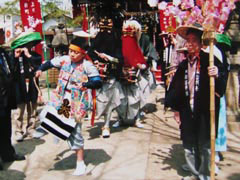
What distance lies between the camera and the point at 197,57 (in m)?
3.57

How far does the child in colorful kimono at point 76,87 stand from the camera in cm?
405

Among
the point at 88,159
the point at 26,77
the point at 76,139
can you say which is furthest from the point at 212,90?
the point at 26,77

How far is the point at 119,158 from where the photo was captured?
478cm

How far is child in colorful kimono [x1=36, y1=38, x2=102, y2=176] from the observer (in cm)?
405

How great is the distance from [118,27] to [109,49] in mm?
666

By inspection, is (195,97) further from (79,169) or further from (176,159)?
(79,169)

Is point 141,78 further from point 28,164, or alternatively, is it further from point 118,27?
point 28,164

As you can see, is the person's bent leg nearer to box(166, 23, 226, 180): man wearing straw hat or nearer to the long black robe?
box(166, 23, 226, 180): man wearing straw hat

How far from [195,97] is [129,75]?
107 inches

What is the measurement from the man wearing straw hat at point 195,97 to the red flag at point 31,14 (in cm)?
586

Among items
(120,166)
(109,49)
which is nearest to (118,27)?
(109,49)

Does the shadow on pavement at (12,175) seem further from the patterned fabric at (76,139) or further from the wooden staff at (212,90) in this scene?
the wooden staff at (212,90)

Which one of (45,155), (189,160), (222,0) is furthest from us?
(45,155)

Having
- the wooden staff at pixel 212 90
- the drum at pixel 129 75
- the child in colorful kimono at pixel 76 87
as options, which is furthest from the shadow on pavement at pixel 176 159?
the drum at pixel 129 75
